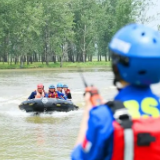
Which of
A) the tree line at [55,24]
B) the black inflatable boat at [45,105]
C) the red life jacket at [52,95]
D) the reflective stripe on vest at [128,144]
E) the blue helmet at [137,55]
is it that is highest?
the blue helmet at [137,55]

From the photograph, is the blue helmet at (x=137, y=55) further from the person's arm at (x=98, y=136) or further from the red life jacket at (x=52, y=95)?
the red life jacket at (x=52, y=95)

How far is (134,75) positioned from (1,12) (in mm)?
70387

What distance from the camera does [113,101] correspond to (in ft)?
7.25

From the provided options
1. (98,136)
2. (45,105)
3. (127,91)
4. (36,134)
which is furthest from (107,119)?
(45,105)

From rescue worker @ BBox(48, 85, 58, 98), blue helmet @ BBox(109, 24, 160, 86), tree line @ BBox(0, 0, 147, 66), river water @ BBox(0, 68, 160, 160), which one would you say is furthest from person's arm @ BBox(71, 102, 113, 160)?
tree line @ BBox(0, 0, 147, 66)

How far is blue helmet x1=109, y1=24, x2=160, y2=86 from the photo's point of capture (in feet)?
7.11

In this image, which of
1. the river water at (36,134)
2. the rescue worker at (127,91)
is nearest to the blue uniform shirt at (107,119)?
the rescue worker at (127,91)

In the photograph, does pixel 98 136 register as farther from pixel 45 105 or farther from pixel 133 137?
pixel 45 105

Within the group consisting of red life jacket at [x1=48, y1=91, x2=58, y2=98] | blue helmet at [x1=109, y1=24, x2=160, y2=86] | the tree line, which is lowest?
the tree line

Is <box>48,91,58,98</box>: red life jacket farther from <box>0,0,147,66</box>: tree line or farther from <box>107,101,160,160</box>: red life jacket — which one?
<box>0,0,147,66</box>: tree line

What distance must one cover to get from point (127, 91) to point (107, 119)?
24 cm

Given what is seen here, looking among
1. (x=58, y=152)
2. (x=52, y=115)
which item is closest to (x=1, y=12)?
(x=52, y=115)

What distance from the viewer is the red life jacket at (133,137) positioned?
6.88ft

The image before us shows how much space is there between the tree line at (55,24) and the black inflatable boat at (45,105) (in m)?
51.3
